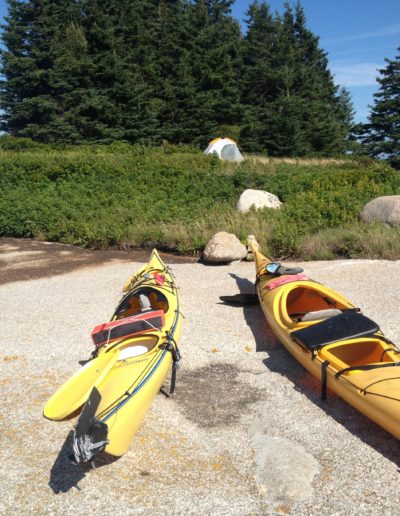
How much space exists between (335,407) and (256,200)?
892 centimetres

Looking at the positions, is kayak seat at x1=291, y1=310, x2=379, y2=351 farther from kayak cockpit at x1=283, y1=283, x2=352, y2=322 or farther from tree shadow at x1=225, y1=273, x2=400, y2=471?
kayak cockpit at x1=283, y1=283, x2=352, y2=322

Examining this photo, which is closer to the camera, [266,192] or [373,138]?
[266,192]

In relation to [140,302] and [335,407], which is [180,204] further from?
[335,407]

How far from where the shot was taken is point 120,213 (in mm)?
12539

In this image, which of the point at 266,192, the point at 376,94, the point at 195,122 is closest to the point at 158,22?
the point at 195,122

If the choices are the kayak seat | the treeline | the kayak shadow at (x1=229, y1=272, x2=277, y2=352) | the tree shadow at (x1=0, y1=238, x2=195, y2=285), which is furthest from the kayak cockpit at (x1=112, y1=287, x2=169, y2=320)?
the treeline

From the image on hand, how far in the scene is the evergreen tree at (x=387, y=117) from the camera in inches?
1197

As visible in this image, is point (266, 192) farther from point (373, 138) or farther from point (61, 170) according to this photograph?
point (373, 138)

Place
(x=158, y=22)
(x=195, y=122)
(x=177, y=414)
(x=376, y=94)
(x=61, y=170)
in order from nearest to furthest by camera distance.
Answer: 1. (x=177, y=414)
2. (x=61, y=170)
3. (x=195, y=122)
4. (x=376, y=94)
5. (x=158, y=22)

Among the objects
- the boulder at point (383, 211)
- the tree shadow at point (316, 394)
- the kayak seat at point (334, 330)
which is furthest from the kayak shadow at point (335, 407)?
the boulder at point (383, 211)

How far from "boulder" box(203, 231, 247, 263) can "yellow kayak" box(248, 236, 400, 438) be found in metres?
3.21

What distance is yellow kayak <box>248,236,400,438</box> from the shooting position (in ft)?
11.9

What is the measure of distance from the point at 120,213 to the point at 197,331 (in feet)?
22.8

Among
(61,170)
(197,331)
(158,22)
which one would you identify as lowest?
(197,331)
